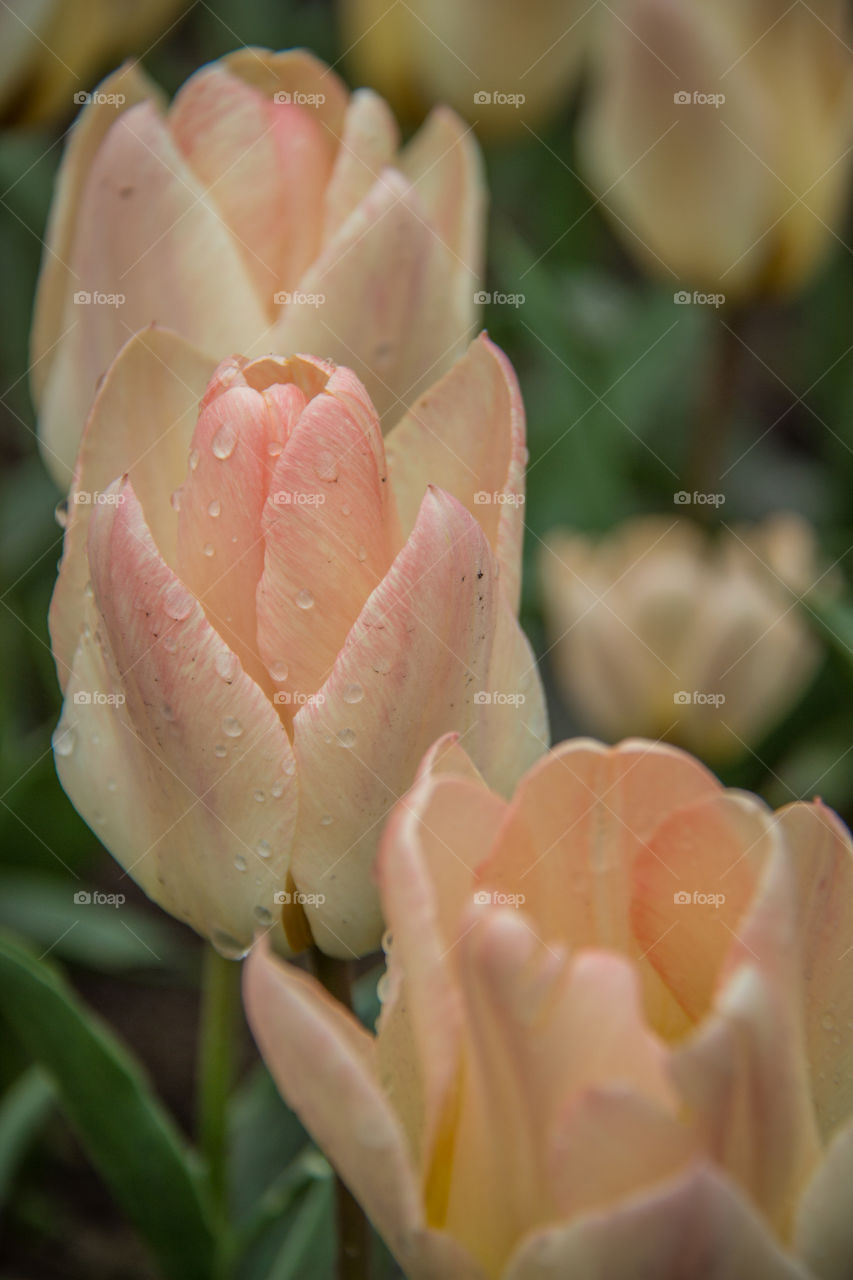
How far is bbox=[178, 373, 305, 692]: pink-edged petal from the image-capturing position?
0.42 metres

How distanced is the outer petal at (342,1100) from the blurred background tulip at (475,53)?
40.1 inches

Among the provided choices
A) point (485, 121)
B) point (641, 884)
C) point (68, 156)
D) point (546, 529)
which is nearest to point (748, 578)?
point (546, 529)

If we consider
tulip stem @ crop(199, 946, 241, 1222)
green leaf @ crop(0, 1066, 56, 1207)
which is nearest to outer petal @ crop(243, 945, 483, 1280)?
tulip stem @ crop(199, 946, 241, 1222)

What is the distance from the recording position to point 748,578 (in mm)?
1167

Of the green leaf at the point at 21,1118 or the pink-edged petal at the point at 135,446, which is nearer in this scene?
the pink-edged petal at the point at 135,446

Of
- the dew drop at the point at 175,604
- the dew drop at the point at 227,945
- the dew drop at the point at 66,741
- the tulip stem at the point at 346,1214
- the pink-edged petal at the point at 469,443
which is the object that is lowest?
the tulip stem at the point at 346,1214

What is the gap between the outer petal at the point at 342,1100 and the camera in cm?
35

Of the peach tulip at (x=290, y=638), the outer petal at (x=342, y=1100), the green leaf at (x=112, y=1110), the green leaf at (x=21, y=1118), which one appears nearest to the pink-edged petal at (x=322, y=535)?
the peach tulip at (x=290, y=638)

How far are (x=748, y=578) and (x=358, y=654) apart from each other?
2.65ft

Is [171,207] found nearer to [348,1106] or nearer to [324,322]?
[324,322]

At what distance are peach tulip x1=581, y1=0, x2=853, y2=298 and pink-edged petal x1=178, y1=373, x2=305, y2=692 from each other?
2.70ft

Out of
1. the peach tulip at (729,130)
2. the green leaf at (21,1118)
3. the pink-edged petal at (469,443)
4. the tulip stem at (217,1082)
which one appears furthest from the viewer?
the peach tulip at (729,130)

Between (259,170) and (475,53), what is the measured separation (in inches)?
28.2

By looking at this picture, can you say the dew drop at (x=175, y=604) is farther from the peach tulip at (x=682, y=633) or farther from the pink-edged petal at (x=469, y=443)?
the peach tulip at (x=682, y=633)
